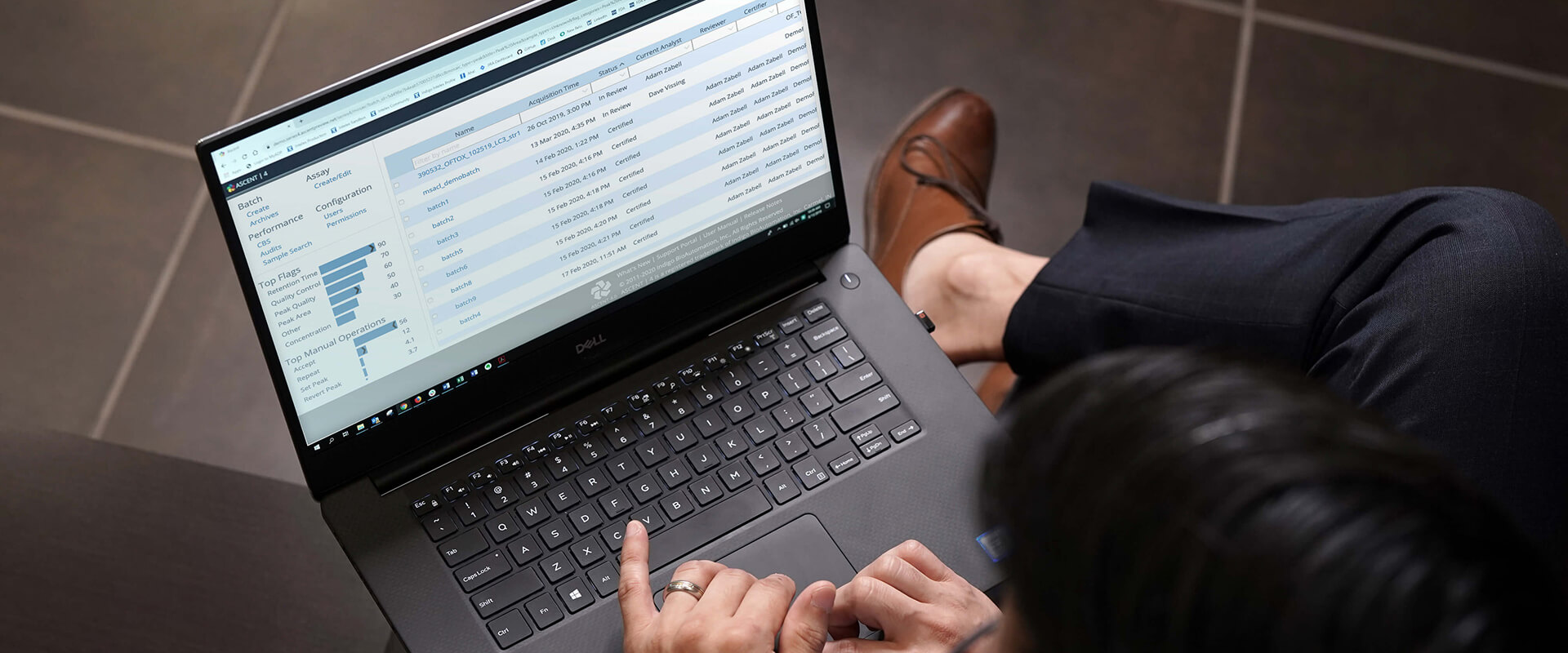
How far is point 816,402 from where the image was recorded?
0.79 metres

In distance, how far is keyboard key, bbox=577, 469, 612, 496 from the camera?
2.46 feet

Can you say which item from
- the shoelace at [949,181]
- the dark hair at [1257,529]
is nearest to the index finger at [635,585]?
the dark hair at [1257,529]

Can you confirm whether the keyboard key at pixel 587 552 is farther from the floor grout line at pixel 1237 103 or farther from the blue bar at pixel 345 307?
the floor grout line at pixel 1237 103

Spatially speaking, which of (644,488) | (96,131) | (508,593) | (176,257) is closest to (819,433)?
(644,488)

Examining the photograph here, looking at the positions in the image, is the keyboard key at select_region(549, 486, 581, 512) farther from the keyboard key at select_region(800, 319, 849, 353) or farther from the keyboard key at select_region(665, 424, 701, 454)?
the keyboard key at select_region(800, 319, 849, 353)

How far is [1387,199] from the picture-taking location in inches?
37.0

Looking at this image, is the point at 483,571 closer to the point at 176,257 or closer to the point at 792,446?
the point at 792,446

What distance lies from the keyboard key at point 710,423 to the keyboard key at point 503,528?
0.46 ft

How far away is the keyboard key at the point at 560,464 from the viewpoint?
2.48 feet

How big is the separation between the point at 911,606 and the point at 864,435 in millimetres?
157

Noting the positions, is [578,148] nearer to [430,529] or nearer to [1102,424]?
[430,529]

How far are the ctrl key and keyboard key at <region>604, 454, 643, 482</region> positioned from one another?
11 centimetres

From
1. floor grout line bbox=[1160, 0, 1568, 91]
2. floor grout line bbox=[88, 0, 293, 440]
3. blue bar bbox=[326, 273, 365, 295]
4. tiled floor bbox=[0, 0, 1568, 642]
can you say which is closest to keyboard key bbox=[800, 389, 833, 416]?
blue bar bbox=[326, 273, 365, 295]

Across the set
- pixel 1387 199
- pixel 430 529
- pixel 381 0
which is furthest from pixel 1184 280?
pixel 381 0
